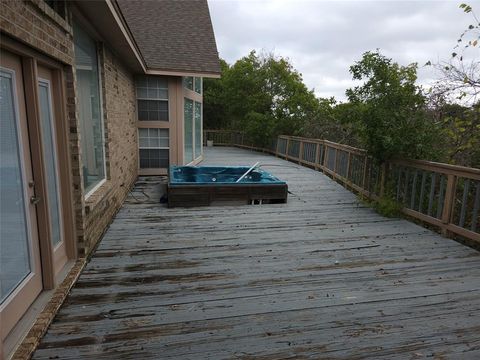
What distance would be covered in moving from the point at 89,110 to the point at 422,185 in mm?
4670

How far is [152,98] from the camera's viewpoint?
834cm

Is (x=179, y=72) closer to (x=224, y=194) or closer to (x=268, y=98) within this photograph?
(x=224, y=194)

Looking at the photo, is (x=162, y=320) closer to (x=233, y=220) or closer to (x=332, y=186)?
(x=233, y=220)

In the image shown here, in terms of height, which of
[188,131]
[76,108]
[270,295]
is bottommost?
[270,295]

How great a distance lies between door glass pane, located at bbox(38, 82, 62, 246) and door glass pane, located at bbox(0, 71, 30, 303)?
407 mm

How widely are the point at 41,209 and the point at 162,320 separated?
1.24 meters

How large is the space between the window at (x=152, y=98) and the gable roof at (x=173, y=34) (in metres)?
0.52

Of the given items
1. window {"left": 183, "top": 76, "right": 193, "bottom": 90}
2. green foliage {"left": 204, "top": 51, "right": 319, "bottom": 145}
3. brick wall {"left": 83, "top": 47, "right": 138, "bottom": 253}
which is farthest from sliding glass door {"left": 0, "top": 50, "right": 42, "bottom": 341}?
green foliage {"left": 204, "top": 51, "right": 319, "bottom": 145}

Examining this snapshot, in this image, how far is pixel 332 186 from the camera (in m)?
7.59

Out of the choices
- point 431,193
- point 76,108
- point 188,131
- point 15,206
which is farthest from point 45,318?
point 188,131

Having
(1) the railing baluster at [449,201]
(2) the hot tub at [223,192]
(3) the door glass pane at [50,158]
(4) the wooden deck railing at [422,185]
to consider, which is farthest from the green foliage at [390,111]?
(3) the door glass pane at [50,158]

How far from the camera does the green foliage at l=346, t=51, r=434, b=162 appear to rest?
16.2ft

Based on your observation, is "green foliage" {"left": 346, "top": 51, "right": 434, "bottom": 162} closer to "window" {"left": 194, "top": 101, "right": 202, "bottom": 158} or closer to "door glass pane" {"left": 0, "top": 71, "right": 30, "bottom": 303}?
"door glass pane" {"left": 0, "top": 71, "right": 30, "bottom": 303}

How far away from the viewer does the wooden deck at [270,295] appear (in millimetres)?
2080
